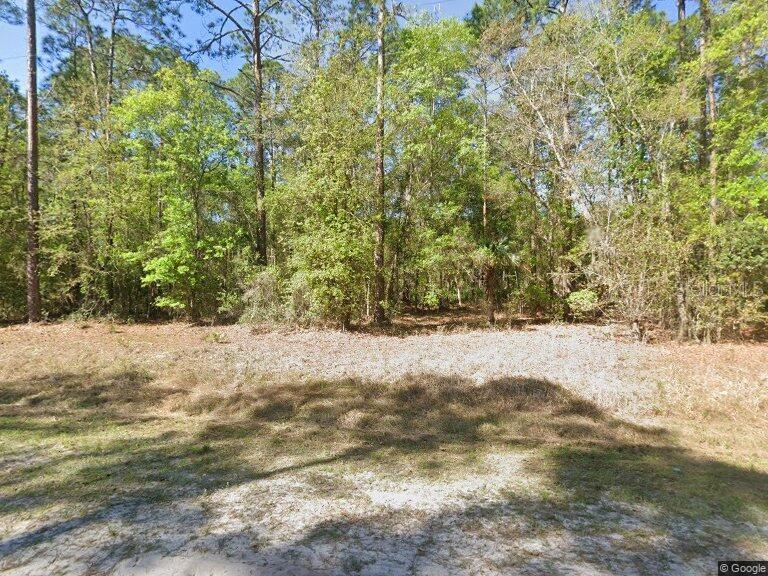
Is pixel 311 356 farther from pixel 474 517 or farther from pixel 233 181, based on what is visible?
pixel 233 181

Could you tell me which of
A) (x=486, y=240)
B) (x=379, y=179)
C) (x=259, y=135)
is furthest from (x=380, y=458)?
(x=259, y=135)

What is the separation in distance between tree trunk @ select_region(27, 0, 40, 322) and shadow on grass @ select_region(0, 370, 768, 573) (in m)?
7.15

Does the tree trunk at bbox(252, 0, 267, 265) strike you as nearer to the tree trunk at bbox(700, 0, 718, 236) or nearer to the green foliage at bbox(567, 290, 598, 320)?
the green foliage at bbox(567, 290, 598, 320)

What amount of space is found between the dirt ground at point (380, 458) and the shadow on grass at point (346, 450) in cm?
3

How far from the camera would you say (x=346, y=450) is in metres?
5.08

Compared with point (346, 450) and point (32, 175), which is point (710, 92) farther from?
point (32, 175)

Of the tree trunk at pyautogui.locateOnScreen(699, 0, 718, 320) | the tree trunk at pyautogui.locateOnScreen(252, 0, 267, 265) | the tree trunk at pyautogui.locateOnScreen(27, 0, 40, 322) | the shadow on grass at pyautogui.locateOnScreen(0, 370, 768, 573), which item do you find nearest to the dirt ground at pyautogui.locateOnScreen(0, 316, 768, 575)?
the shadow on grass at pyautogui.locateOnScreen(0, 370, 768, 573)

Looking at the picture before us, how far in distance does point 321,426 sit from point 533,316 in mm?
13432

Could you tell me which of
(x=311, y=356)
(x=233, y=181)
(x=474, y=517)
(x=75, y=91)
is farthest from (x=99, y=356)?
(x=75, y=91)

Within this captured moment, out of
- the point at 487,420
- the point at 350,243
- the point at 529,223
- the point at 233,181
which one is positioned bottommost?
the point at 487,420

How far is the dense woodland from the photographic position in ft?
35.9

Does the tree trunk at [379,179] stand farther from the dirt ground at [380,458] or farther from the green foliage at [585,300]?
the green foliage at [585,300]

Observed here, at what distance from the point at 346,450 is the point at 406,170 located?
12.5m

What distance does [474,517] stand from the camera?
11.0 ft
